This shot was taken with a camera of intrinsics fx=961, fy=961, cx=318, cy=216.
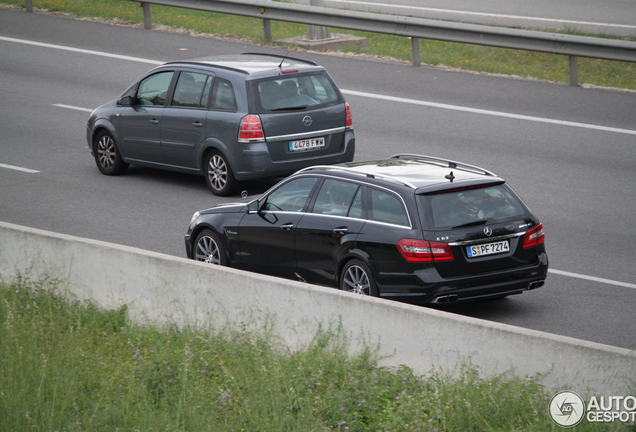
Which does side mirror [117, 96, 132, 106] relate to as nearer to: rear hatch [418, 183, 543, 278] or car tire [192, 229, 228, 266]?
car tire [192, 229, 228, 266]

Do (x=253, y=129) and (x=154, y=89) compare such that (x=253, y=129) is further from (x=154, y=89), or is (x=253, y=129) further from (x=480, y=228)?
(x=480, y=228)

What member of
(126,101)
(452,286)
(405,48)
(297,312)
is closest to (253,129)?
(126,101)

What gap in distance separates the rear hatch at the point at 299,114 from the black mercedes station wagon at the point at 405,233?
138 inches

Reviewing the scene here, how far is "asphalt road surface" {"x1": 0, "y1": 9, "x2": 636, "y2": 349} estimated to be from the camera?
1052cm

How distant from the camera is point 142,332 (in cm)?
903

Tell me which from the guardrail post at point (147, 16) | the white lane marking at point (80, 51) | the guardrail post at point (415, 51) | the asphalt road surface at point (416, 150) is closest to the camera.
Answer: the asphalt road surface at point (416, 150)

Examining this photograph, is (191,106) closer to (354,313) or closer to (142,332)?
(142,332)

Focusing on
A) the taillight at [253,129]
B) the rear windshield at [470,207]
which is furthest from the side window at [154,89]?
the rear windshield at [470,207]

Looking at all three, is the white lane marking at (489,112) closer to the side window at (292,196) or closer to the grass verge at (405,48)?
the grass verge at (405,48)

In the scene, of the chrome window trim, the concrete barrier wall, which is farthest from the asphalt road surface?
the concrete barrier wall

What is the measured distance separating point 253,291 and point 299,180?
199 centimetres

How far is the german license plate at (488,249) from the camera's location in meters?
8.96

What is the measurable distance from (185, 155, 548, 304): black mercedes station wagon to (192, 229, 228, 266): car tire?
60cm

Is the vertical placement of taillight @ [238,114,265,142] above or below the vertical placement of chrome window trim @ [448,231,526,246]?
above
